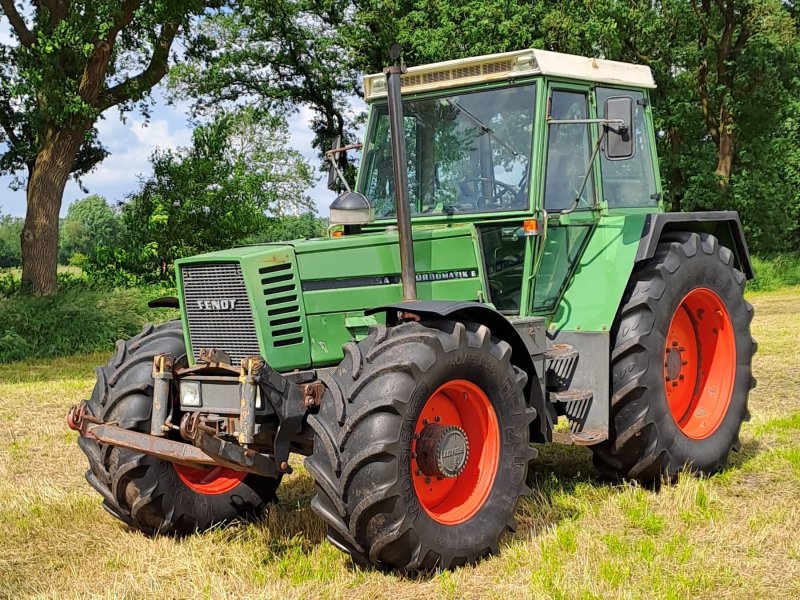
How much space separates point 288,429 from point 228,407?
13.7 inches

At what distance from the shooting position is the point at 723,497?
5.67 m

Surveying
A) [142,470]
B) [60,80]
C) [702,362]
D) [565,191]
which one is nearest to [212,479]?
[142,470]

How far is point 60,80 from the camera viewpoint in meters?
15.9

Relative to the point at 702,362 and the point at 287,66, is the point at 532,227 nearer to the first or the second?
the point at 702,362

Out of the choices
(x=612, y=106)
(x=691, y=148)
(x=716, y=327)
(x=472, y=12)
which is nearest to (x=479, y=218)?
(x=612, y=106)

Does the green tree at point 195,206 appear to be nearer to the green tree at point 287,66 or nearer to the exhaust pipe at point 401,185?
the green tree at point 287,66

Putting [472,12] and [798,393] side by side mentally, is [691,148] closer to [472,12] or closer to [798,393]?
[472,12]

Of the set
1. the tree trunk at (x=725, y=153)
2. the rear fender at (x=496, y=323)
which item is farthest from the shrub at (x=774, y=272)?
the rear fender at (x=496, y=323)

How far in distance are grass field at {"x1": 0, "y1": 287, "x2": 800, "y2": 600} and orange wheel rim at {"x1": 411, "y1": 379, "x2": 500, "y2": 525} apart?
1.03 ft

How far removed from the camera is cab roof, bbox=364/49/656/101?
5.65 m

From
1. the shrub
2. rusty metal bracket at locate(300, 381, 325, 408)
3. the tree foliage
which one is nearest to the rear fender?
rusty metal bracket at locate(300, 381, 325, 408)

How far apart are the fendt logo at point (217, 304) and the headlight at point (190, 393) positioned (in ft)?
1.36

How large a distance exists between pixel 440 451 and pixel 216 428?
1.13 metres

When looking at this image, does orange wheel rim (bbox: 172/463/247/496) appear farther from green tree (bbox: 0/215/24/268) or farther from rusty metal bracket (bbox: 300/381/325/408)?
green tree (bbox: 0/215/24/268)
